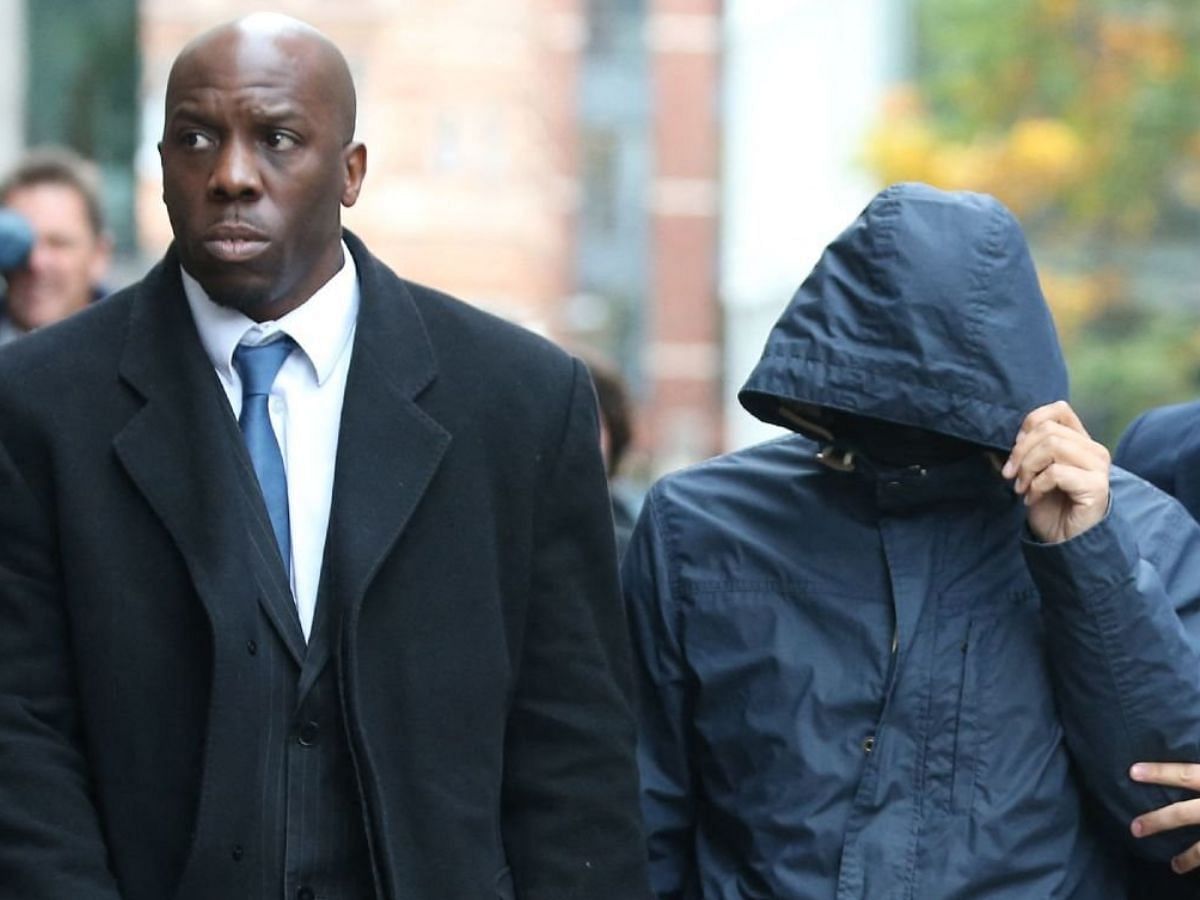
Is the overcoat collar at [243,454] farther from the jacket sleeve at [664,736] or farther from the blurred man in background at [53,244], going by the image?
the blurred man in background at [53,244]

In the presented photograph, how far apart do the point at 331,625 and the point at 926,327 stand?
957 millimetres

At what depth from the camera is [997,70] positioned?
25.5 meters

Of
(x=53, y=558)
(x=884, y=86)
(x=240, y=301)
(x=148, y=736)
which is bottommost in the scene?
(x=884, y=86)

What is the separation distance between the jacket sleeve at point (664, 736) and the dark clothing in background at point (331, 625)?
258mm

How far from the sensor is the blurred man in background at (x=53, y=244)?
6.44 meters

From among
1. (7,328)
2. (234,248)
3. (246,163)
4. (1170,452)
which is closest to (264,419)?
(234,248)

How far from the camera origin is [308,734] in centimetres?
319

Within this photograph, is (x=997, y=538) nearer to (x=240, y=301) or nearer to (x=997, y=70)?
(x=240, y=301)

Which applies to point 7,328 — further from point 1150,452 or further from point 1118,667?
point 1118,667

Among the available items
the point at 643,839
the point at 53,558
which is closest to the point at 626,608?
the point at 643,839

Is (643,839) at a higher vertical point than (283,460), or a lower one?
lower

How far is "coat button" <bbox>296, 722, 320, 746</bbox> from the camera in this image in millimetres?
3189

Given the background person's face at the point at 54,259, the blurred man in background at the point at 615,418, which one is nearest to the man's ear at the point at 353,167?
the background person's face at the point at 54,259

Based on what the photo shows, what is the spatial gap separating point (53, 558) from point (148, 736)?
26 cm
